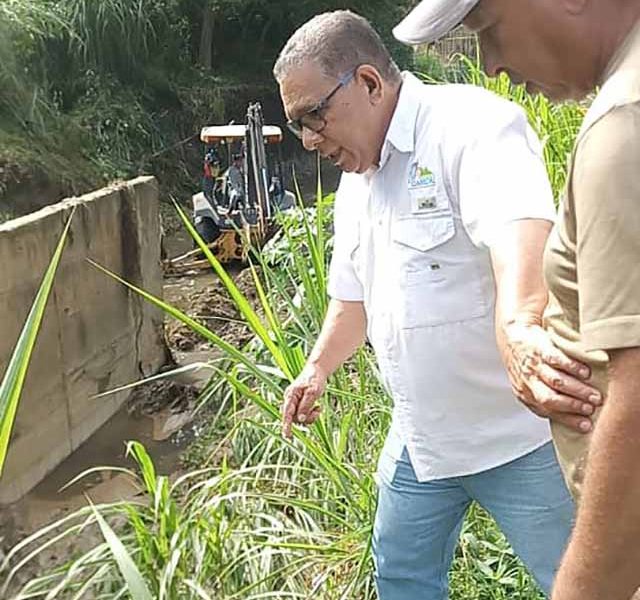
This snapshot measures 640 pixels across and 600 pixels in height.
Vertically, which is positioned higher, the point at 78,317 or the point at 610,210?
the point at 610,210

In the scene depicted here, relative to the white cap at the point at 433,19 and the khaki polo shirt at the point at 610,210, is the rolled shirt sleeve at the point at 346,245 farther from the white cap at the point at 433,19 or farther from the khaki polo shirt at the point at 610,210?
the khaki polo shirt at the point at 610,210

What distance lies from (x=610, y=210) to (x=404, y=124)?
90 centimetres

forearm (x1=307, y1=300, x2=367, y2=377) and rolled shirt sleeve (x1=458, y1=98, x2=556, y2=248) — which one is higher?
rolled shirt sleeve (x1=458, y1=98, x2=556, y2=248)

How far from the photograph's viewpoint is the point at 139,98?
14.4 meters

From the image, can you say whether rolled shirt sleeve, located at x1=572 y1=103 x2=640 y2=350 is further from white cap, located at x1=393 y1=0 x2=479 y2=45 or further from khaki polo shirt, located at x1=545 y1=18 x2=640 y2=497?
white cap, located at x1=393 y1=0 x2=479 y2=45

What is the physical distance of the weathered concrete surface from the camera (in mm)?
4809

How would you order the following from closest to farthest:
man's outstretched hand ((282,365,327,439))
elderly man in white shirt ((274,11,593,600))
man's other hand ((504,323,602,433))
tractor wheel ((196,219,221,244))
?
1. man's other hand ((504,323,602,433))
2. elderly man in white shirt ((274,11,593,600))
3. man's outstretched hand ((282,365,327,439))
4. tractor wheel ((196,219,221,244))

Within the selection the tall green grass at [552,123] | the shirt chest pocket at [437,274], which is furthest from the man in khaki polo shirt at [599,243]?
the tall green grass at [552,123]

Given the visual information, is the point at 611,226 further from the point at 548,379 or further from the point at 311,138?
the point at 311,138

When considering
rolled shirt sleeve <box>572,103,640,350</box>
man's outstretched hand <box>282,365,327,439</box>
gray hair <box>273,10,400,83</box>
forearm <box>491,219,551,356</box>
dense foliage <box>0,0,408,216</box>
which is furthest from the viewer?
dense foliage <box>0,0,408,216</box>

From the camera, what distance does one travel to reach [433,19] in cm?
111

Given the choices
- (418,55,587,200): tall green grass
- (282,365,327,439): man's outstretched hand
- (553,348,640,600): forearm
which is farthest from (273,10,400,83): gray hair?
(418,55,587,200): tall green grass

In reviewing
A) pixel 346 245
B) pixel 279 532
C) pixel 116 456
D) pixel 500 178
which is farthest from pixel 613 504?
pixel 116 456

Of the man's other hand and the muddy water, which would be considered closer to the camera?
the man's other hand
